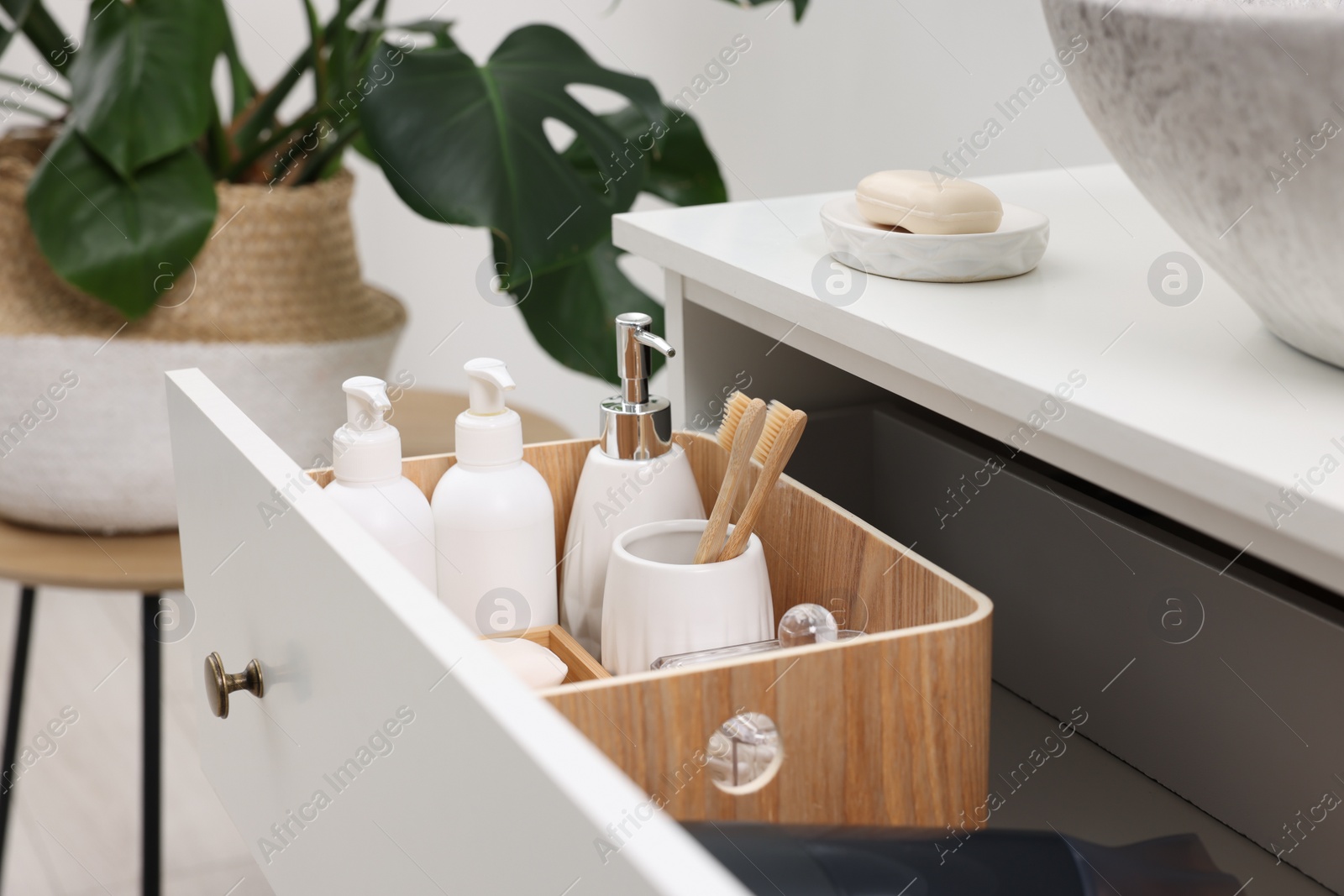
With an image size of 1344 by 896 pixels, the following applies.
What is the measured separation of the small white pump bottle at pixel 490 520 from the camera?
453 mm

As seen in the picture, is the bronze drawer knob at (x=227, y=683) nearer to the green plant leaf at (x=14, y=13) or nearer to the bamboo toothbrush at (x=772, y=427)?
the bamboo toothbrush at (x=772, y=427)

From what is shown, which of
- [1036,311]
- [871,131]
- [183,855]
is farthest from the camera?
[183,855]

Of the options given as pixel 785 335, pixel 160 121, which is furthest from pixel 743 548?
pixel 160 121

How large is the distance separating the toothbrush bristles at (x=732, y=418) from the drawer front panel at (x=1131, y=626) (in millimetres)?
151

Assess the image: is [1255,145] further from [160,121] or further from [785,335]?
[160,121]

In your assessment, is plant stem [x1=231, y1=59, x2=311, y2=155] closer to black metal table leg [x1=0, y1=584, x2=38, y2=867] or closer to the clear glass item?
black metal table leg [x1=0, y1=584, x2=38, y2=867]

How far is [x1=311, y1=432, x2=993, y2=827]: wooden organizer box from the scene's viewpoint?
335 millimetres

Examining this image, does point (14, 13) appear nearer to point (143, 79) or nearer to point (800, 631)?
point (143, 79)

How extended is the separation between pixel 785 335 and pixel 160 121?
584 millimetres

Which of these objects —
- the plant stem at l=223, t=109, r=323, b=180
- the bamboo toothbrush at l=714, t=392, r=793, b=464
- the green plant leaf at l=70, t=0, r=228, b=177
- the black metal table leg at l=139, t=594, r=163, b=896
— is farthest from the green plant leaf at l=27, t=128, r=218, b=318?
the bamboo toothbrush at l=714, t=392, r=793, b=464

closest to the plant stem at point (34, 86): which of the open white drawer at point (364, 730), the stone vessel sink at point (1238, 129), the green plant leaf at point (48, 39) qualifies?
the green plant leaf at point (48, 39)

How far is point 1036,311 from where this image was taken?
0.42 meters

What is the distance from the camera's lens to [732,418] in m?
0.46

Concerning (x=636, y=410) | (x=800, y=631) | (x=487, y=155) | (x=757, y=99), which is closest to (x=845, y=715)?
(x=800, y=631)
